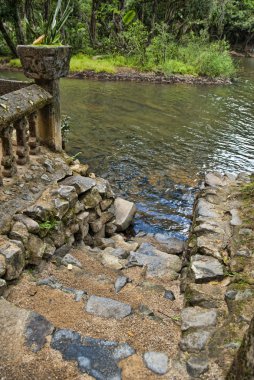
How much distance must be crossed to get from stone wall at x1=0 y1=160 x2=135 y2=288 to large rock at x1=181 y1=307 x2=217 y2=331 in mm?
1653

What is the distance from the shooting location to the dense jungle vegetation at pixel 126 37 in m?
21.8

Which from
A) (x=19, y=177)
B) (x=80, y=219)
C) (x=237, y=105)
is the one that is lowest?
(x=237, y=105)

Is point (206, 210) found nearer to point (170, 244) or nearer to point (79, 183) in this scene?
point (170, 244)

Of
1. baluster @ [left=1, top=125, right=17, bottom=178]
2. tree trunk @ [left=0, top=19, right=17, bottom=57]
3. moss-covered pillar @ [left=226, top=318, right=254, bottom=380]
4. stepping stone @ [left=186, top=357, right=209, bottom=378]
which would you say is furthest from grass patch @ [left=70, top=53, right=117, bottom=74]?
moss-covered pillar @ [left=226, top=318, right=254, bottom=380]

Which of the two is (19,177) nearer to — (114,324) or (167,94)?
(114,324)

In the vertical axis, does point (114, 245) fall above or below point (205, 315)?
below

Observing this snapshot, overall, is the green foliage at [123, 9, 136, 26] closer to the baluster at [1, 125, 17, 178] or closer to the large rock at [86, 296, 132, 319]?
the baluster at [1, 125, 17, 178]

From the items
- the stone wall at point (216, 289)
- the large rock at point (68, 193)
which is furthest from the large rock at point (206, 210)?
the large rock at point (68, 193)

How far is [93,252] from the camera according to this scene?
507cm

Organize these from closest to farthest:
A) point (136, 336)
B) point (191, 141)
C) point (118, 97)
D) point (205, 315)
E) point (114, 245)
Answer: point (136, 336), point (205, 315), point (114, 245), point (191, 141), point (118, 97)

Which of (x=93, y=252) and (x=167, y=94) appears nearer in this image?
(x=93, y=252)

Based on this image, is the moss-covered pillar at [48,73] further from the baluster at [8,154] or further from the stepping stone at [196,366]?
the stepping stone at [196,366]

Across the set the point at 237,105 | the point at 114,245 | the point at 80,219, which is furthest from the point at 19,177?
the point at 237,105

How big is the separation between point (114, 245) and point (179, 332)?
256cm
